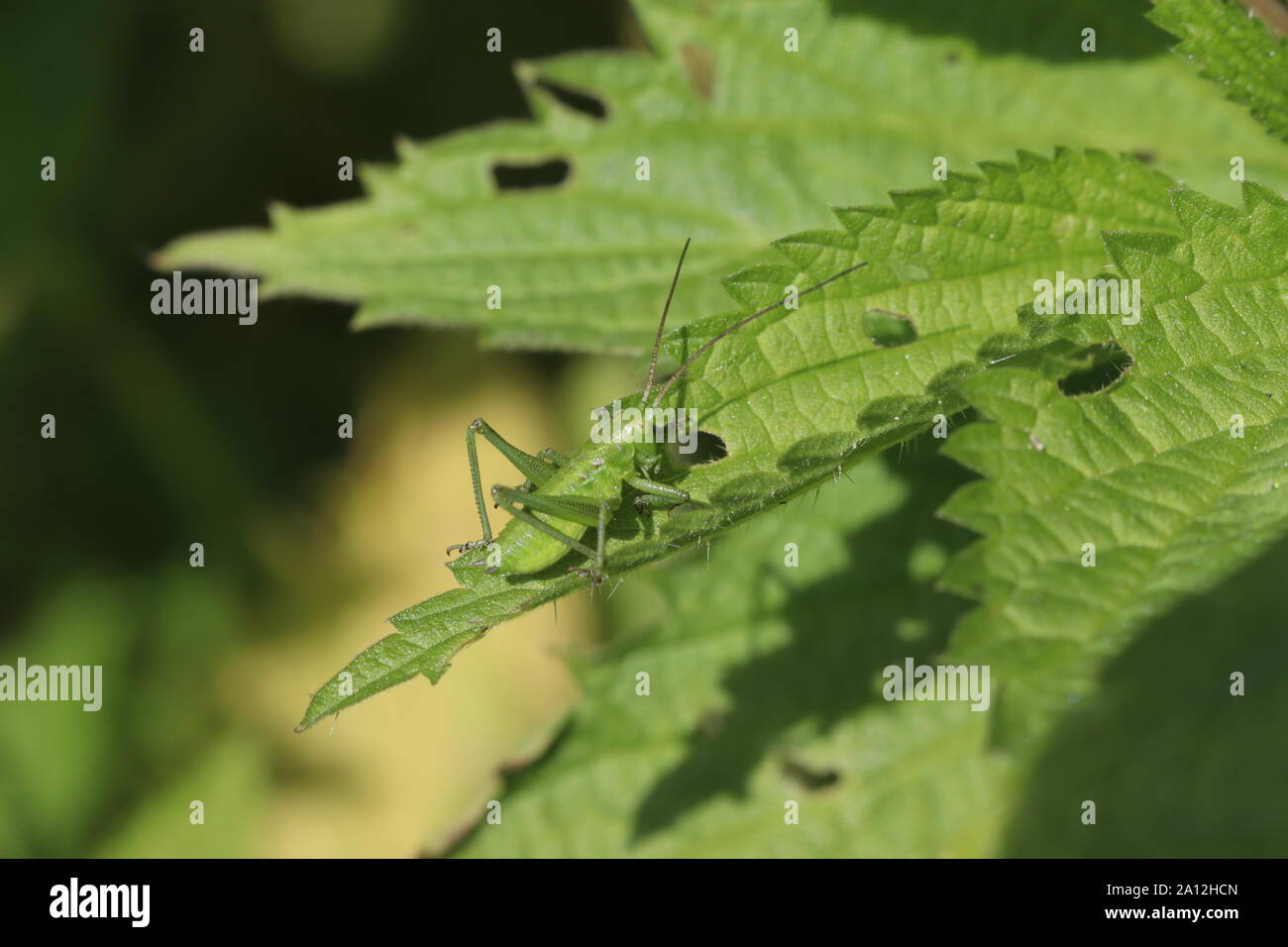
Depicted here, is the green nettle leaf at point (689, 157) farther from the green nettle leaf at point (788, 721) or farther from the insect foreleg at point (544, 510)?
the green nettle leaf at point (788, 721)

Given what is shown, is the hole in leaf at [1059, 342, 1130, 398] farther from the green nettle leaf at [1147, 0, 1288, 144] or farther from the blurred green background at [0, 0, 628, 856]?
the blurred green background at [0, 0, 628, 856]

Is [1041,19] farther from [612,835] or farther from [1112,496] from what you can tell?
[612,835]

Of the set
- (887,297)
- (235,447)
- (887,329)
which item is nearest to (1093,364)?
(887,297)

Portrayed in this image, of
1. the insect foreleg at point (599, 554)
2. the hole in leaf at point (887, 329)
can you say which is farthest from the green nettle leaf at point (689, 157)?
the insect foreleg at point (599, 554)

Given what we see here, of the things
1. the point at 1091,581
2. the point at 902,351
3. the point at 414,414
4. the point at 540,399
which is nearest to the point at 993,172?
the point at 902,351

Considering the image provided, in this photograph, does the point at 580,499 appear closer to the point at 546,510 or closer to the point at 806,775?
the point at 546,510

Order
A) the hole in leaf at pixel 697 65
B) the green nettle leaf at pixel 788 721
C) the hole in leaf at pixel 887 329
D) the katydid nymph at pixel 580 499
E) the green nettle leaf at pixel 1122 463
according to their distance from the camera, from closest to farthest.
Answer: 1. the green nettle leaf at pixel 1122 463
2. the katydid nymph at pixel 580 499
3. the hole in leaf at pixel 887 329
4. the green nettle leaf at pixel 788 721
5. the hole in leaf at pixel 697 65

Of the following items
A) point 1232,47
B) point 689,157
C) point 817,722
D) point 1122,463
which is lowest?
point 817,722
